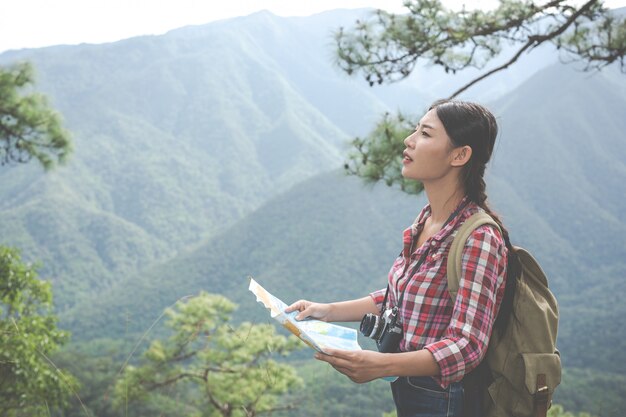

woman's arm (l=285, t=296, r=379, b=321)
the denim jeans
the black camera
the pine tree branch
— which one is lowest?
the denim jeans

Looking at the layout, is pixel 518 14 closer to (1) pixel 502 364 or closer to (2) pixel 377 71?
(2) pixel 377 71

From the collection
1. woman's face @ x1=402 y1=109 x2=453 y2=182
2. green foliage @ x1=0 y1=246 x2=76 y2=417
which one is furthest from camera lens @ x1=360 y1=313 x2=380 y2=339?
green foliage @ x1=0 y1=246 x2=76 y2=417

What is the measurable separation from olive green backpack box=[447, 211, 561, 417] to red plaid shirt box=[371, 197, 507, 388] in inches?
1.0

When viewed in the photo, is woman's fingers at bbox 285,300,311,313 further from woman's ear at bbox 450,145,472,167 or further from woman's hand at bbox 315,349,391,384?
woman's ear at bbox 450,145,472,167

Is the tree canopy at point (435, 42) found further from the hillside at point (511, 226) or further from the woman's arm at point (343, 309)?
the hillside at point (511, 226)

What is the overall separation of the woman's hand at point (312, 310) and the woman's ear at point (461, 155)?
0.38 metres

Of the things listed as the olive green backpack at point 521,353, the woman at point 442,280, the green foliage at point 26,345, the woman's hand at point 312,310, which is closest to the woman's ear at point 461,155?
the woman at point 442,280

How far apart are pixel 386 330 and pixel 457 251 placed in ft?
0.68

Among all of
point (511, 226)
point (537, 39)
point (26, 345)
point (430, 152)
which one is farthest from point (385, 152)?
point (511, 226)

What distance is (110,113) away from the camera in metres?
77.8

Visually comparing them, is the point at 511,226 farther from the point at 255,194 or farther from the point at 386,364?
the point at 386,364

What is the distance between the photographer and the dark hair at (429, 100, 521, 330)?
0.99 m

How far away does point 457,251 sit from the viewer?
34.9 inches

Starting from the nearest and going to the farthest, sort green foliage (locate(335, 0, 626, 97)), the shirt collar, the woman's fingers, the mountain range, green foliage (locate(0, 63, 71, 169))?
the shirt collar
the woman's fingers
green foliage (locate(335, 0, 626, 97))
green foliage (locate(0, 63, 71, 169))
the mountain range
